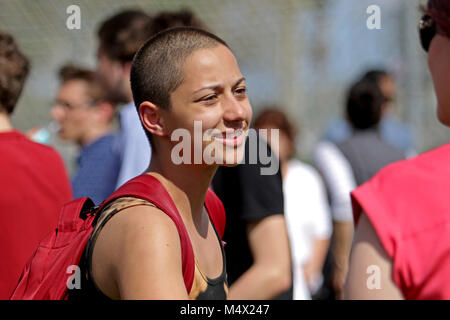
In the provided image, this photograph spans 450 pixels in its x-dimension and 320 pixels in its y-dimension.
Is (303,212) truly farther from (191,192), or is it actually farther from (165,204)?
(165,204)

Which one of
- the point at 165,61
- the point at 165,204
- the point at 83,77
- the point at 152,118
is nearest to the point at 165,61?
the point at 165,61

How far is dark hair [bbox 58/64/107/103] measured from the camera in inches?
179

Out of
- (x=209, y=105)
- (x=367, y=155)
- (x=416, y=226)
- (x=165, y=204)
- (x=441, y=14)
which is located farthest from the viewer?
(x=367, y=155)

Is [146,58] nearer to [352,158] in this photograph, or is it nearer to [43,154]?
[43,154]

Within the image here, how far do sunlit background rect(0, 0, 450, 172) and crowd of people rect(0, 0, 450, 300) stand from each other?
3142 mm

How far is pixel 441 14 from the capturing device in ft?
4.74

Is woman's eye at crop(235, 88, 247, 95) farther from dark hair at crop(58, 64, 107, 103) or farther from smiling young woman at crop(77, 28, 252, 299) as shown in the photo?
dark hair at crop(58, 64, 107, 103)

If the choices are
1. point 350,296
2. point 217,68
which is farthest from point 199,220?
point 350,296

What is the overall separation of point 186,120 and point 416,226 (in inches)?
28.9

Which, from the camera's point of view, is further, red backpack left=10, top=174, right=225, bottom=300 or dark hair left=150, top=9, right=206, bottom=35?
dark hair left=150, top=9, right=206, bottom=35

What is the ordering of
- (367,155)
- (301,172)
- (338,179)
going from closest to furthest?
(367,155)
(338,179)
(301,172)

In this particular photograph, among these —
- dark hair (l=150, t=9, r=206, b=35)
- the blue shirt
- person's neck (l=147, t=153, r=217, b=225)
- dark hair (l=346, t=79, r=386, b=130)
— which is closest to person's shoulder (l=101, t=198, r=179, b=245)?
person's neck (l=147, t=153, r=217, b=225)

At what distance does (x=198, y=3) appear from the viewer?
6.68 meters
